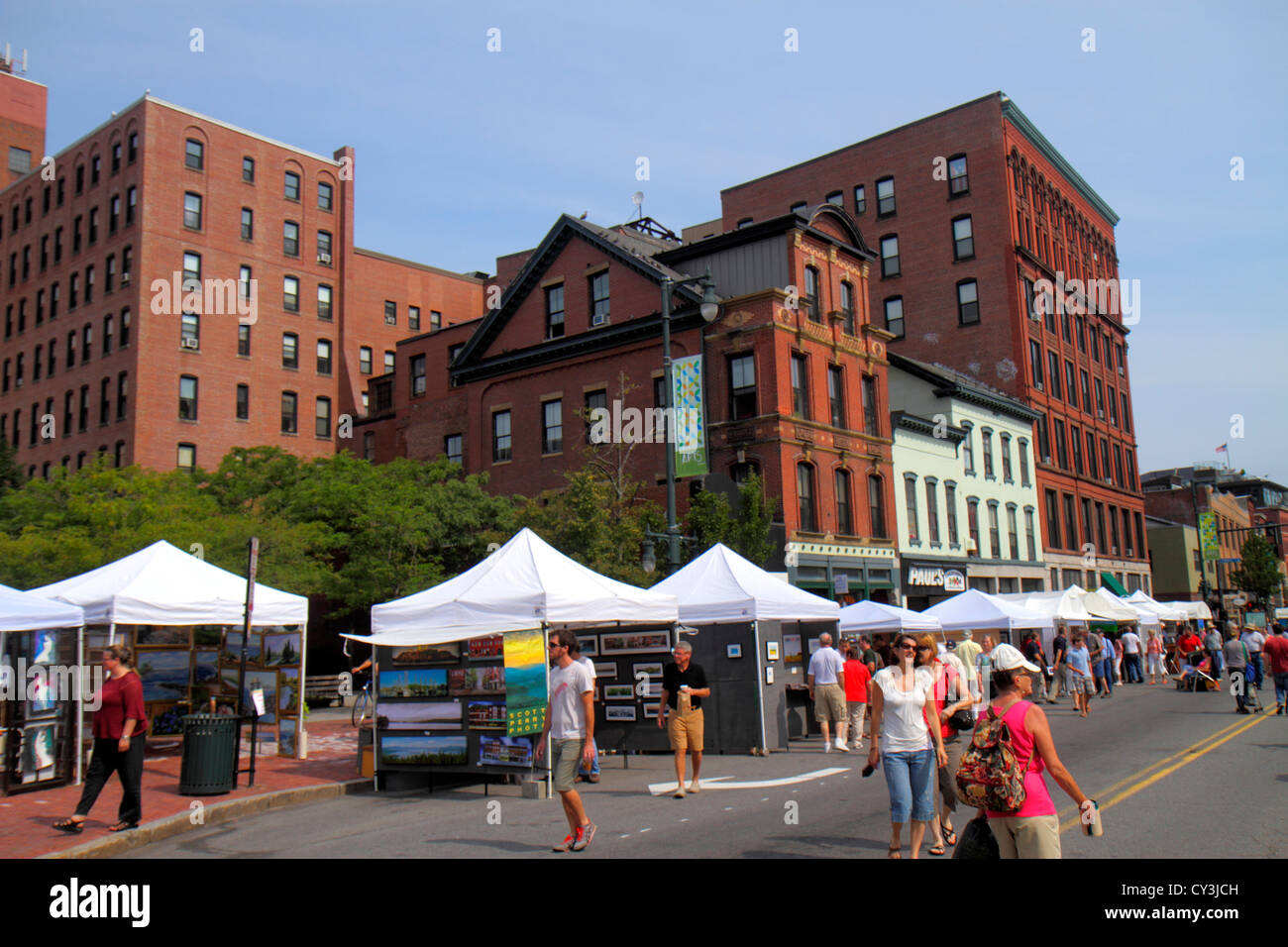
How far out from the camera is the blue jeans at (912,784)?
313 inches

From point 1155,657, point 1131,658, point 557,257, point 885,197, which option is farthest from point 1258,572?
point 557,257

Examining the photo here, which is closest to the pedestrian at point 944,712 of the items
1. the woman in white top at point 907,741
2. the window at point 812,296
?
the woman in white top at point 907,741

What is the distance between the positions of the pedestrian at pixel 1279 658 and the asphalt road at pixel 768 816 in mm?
4931

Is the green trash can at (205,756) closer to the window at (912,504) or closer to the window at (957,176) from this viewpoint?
the window at (912,504)

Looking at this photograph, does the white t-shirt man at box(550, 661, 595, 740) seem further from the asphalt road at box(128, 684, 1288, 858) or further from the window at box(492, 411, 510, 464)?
the window at box(492, 411, 510, 464)

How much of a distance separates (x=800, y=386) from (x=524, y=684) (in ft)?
70.9

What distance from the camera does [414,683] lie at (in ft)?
45.5

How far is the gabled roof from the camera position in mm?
34062

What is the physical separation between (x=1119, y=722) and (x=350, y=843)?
15.8 metres

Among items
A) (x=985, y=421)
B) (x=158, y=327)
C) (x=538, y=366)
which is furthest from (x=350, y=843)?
(x=158, y=327)

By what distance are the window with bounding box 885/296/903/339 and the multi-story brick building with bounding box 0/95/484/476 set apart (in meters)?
27.8
